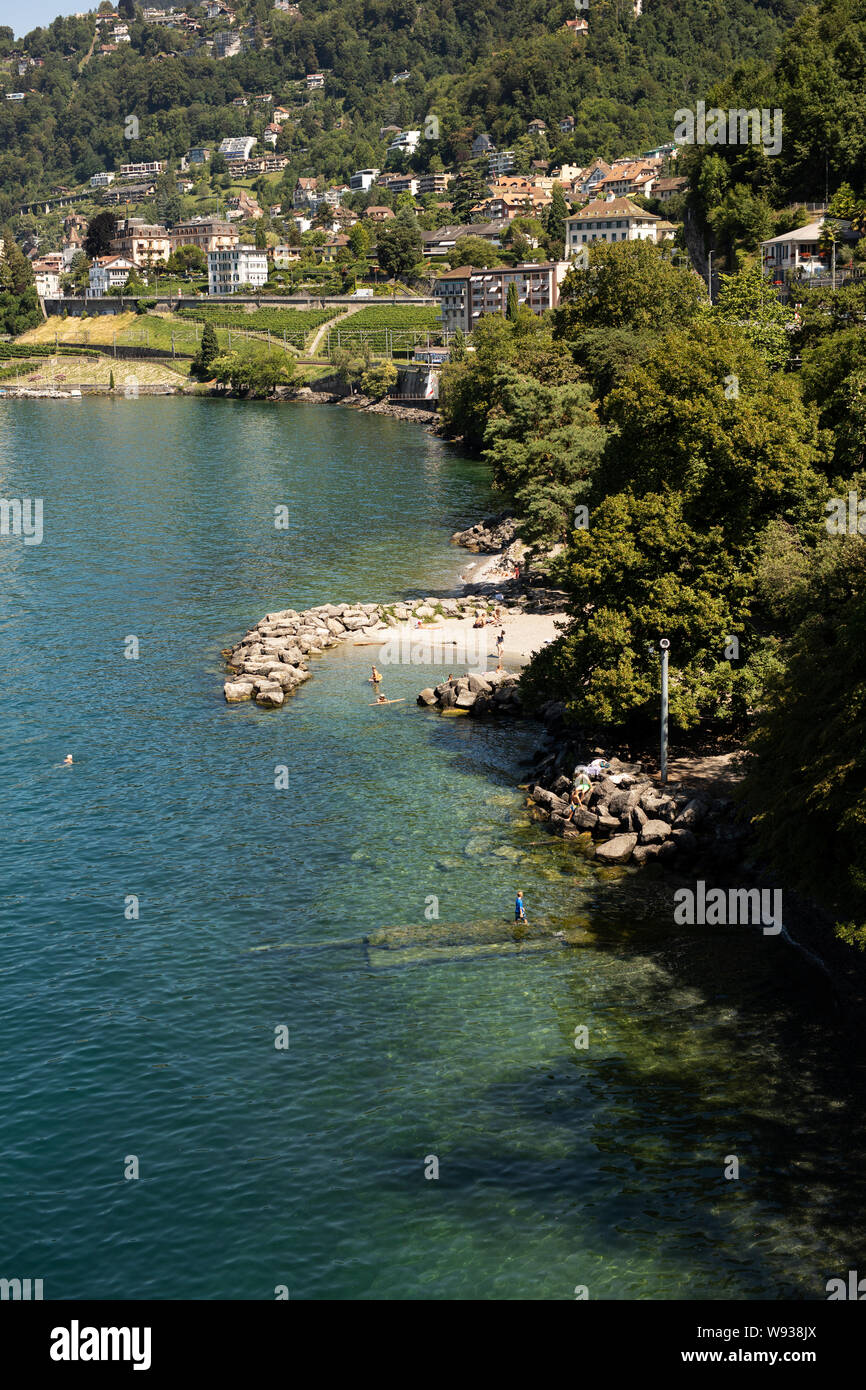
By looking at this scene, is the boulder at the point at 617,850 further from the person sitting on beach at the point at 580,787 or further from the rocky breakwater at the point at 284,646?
the rocky breakwater at the point at 284,646

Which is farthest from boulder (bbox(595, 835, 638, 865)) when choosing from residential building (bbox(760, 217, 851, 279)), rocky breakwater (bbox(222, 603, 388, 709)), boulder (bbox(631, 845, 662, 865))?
residential building (bbox(760, 217, 851, 279))

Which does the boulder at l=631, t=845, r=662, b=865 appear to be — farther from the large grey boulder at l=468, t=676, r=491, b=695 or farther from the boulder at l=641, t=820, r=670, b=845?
the large grey boulder at l=468, t=676, r=491, b=695

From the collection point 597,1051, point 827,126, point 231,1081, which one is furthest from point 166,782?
point 827,126

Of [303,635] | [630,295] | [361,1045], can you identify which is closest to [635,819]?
[361,1045]

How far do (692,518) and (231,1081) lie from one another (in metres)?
30.5

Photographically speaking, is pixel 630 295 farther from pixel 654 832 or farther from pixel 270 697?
pixel 654 832

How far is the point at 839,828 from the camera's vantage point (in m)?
31.6

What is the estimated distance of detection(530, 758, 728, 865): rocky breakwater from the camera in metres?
45.6

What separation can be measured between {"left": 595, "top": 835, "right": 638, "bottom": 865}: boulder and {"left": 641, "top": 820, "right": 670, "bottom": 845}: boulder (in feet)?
1.32

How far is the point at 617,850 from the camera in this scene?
151 feet

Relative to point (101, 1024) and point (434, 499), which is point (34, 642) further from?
point (434, 499)

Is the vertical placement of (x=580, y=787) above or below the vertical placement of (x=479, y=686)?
below

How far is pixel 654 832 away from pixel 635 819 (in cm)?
131

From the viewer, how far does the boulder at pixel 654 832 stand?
45.9 meters
